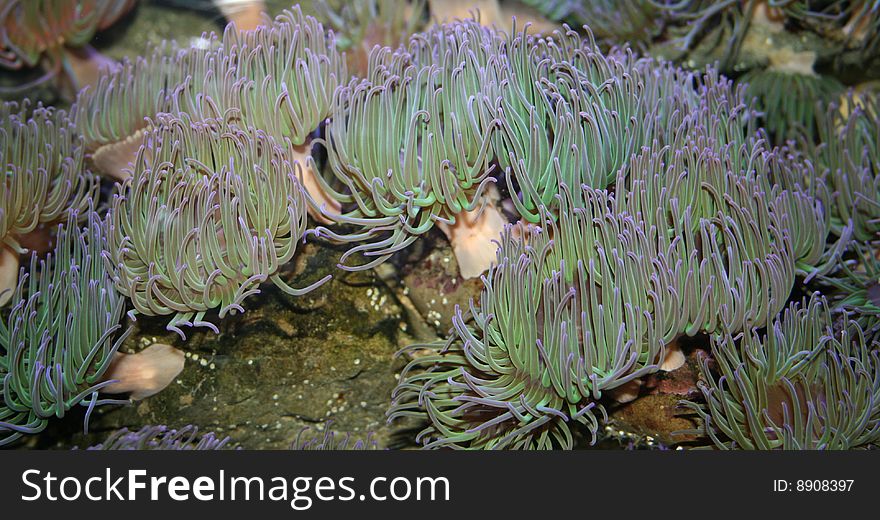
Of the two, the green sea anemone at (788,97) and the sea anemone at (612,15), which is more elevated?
the sea anemone at (612,15)

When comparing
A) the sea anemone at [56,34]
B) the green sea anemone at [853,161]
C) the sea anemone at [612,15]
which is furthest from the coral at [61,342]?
the green sea anemone at [853,161]

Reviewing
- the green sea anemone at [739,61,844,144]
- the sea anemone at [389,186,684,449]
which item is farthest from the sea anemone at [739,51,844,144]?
the sea anemone at [389,186,684,449]

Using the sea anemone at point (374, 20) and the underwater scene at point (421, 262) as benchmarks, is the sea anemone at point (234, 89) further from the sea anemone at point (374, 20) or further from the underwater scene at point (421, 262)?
the sea anemone at point (374, 20)

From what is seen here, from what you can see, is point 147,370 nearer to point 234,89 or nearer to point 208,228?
point 208,228

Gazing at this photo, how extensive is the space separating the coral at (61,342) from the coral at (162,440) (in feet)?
0.30

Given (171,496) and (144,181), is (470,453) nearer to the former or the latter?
(171,496)

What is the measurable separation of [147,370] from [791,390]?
1.43 m

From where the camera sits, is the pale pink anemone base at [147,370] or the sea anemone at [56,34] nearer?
the pale pink anemone base at [147,370]

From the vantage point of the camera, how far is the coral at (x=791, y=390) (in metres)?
1.22

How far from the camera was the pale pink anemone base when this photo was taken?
136 cm

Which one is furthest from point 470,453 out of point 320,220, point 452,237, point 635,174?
point 635,174

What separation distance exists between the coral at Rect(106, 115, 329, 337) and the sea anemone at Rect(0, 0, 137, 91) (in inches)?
31.4

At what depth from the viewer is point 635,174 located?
1325 mm

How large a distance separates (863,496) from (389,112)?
4.43 feet
